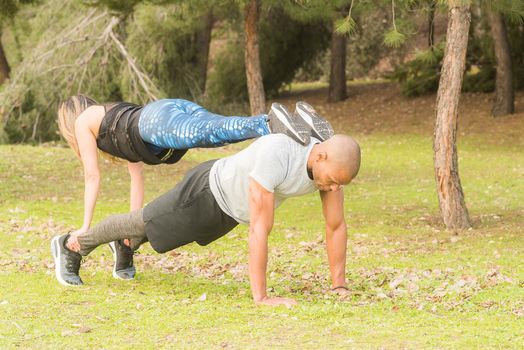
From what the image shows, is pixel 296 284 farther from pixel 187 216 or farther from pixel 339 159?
pixel 339 159

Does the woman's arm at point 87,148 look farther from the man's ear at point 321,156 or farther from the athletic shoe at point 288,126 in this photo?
the man's ear at point 321,156

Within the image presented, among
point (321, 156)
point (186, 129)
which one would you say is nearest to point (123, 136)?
point (186, 129)

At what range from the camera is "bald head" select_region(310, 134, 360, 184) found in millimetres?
5340

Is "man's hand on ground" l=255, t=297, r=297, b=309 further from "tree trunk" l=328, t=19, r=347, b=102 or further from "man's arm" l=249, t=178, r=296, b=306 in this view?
"tree trunk" l=328, t=19, r=347, b=102

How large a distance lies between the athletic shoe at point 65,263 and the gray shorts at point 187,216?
872mm

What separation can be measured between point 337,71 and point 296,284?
59.4ft

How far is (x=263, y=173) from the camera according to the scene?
5422mm

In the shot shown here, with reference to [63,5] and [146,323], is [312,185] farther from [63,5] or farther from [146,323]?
[63,5]

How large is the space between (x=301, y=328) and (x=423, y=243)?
408 centimetres

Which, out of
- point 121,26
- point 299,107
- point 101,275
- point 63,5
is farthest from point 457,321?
point 63,5

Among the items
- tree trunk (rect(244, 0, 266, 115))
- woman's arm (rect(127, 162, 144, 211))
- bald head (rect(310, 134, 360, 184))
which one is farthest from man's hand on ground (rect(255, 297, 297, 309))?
tree trunk (rect(244, 0, 266, 115))

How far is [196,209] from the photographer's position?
5.82m

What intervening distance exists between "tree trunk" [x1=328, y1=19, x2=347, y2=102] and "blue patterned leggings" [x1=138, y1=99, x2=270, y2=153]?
17.6 m

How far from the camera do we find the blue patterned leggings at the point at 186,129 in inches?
254
